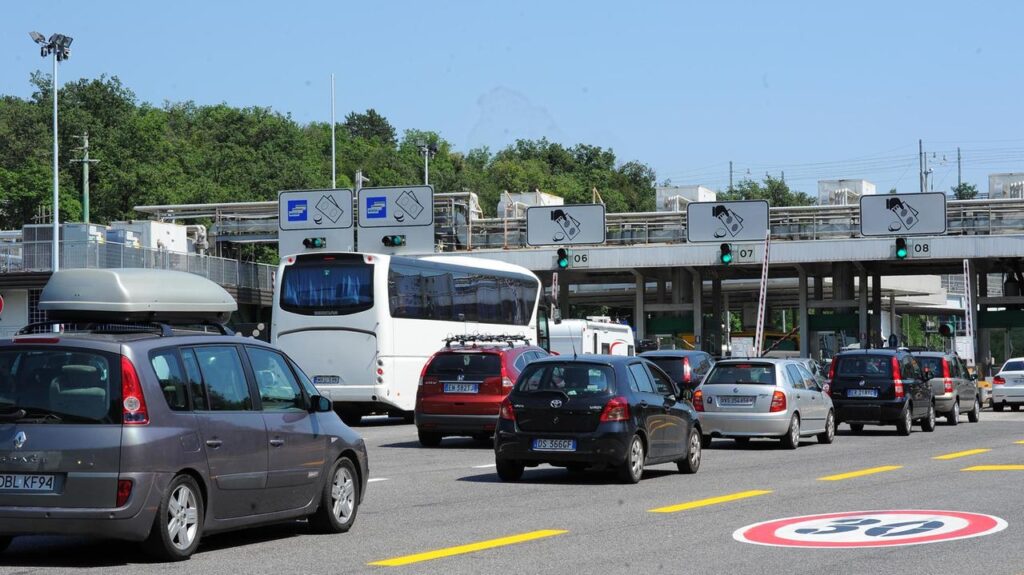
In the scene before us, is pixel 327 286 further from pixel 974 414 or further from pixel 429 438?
pixel 974 414

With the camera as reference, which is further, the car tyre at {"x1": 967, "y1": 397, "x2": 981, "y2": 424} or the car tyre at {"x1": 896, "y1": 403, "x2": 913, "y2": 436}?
the car tyre at {"x1": 967, "y1": 397, "x2": 981, "y2": 424}

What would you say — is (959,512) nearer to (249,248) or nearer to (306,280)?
(306,280)

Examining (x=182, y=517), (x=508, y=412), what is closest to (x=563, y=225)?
(x=508, y=412)

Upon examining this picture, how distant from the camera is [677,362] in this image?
29375 mm

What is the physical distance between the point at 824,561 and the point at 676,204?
196ft

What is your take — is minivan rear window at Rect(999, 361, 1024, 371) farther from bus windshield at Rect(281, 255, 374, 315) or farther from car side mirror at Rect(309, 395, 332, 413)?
car side mirror at Rect(309, 395, 332, 413)

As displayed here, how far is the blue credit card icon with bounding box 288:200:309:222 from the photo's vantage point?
5235cm

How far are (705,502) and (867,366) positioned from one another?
1511 cm

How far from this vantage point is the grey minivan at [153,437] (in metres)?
9.55

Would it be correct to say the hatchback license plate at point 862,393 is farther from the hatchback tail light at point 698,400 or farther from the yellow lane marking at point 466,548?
the yellow lane marking at point 466,548

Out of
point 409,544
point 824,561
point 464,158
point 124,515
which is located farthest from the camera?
point 464,158

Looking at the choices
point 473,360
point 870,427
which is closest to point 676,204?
point 870,427

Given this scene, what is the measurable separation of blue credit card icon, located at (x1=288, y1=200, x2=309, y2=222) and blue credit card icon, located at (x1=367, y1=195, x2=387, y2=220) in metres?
2.48

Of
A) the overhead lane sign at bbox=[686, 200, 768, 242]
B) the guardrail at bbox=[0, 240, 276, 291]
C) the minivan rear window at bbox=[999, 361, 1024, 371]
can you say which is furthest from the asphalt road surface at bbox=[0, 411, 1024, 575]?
the guardrail at bbox=[0, 240, 276, 291]
